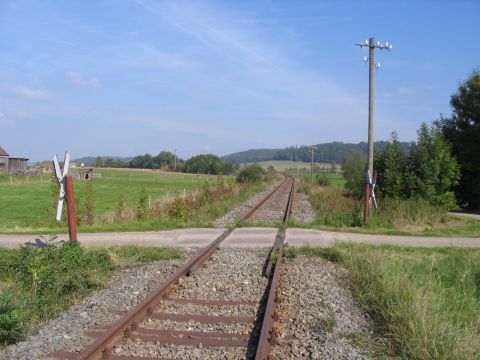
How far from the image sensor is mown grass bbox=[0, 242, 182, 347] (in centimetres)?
608

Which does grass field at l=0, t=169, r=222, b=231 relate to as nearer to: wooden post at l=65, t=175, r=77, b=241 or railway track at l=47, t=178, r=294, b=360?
wooden post at l=65, t=175, r=77, b=241

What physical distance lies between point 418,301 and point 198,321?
2.85 meters

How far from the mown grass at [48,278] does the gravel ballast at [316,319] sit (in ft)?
10.3

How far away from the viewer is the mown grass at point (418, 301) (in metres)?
4.96

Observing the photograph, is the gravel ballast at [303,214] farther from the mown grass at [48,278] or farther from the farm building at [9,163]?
the farm building at [9,163]

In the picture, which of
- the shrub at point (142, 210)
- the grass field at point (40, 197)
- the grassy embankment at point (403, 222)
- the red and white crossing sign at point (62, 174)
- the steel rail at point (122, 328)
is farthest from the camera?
the grass field at point (40, 197)

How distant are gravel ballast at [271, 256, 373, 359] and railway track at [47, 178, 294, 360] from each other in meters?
0.21

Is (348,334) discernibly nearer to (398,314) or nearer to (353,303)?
(398,314)

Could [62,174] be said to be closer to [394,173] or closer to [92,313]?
[92,313]


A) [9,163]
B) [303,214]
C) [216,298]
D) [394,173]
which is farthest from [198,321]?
[9,163]

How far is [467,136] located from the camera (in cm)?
2964

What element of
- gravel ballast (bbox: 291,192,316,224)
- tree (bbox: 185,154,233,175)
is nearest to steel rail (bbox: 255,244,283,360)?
gravel ballast (bbox: 291,192,316,224)

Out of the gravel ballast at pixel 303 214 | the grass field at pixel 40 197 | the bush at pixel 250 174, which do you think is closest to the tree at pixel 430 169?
the gravel ballast at pixel 303 214

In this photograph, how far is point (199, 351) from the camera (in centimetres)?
510
